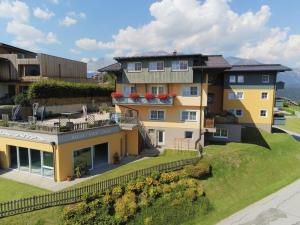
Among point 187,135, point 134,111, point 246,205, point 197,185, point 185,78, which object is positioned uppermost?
point 185,78

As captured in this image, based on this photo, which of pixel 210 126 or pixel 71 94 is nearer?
pixel 210 126

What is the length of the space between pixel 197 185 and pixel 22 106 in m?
24.6

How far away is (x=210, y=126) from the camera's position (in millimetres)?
30594

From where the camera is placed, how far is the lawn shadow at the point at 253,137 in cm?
3515

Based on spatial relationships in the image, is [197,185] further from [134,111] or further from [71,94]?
[71,94]

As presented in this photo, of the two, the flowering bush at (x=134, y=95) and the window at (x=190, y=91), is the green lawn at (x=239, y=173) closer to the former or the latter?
the window at (x=190, y=91)

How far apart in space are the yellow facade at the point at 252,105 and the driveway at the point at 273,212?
1604cm

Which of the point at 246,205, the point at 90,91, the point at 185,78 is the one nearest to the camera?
the point at 246,205

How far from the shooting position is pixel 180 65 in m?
29.7

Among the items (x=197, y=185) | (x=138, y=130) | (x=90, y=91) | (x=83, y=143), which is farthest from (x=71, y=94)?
(x=197, y=185)

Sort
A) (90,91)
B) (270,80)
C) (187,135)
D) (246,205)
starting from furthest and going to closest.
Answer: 1. (90,91)
2. (270,80)
3. (187,135)
4. (246,205)

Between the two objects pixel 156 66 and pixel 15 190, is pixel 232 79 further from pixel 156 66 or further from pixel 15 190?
pixel 15 190

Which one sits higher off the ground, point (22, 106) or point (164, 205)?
point (22, 106)

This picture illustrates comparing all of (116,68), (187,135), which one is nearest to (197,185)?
(187,135)
